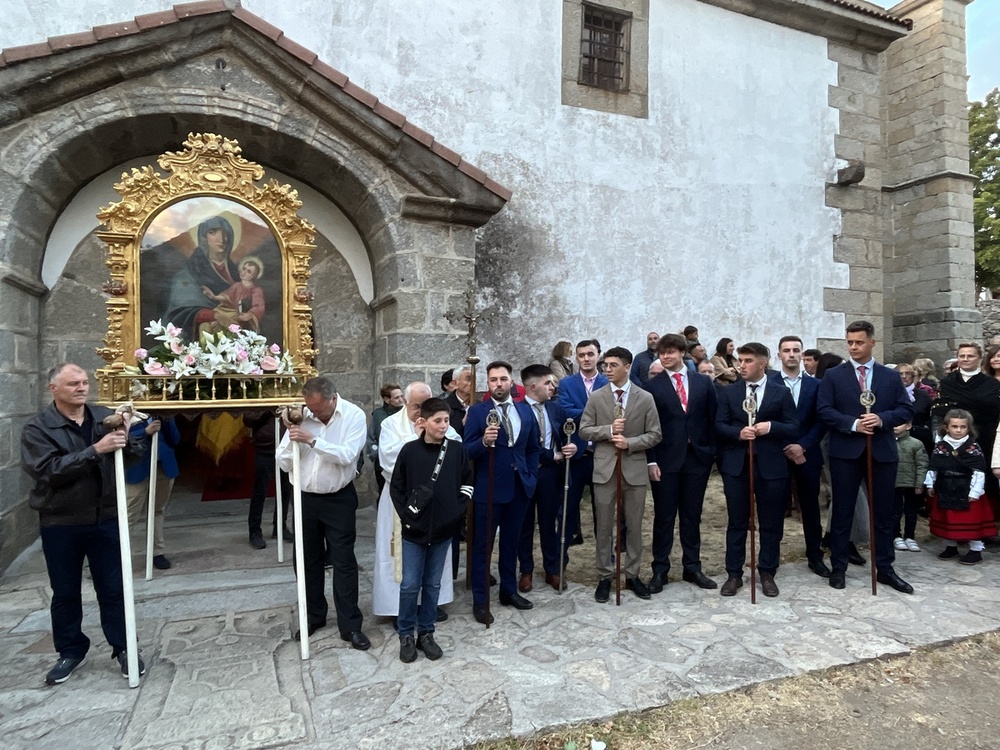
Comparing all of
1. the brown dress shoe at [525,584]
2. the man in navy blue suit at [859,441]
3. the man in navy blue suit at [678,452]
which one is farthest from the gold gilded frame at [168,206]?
the man in navy blue suit at [859,441]

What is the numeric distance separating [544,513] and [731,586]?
5.06 ft

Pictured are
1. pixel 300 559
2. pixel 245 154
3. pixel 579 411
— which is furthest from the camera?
pixel 245 154

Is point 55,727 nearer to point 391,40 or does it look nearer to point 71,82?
point 71,82

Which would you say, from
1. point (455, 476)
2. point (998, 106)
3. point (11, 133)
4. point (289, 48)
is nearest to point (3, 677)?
point (455, 476)

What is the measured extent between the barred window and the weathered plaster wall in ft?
1.48

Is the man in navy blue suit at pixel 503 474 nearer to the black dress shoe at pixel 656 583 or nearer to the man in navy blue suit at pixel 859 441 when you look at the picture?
the black dress shoe at pixel 656 583

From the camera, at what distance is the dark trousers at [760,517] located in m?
4.91

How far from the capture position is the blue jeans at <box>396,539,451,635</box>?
3.77 metres

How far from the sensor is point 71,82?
210 inches

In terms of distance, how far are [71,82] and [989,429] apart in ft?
28.9

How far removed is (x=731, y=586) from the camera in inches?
189

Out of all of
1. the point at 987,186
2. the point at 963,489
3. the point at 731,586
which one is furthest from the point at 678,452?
the point at 987,186

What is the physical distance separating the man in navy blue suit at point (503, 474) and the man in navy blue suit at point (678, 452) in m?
1.08

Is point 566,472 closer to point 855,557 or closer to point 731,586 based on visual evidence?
point 731,586
